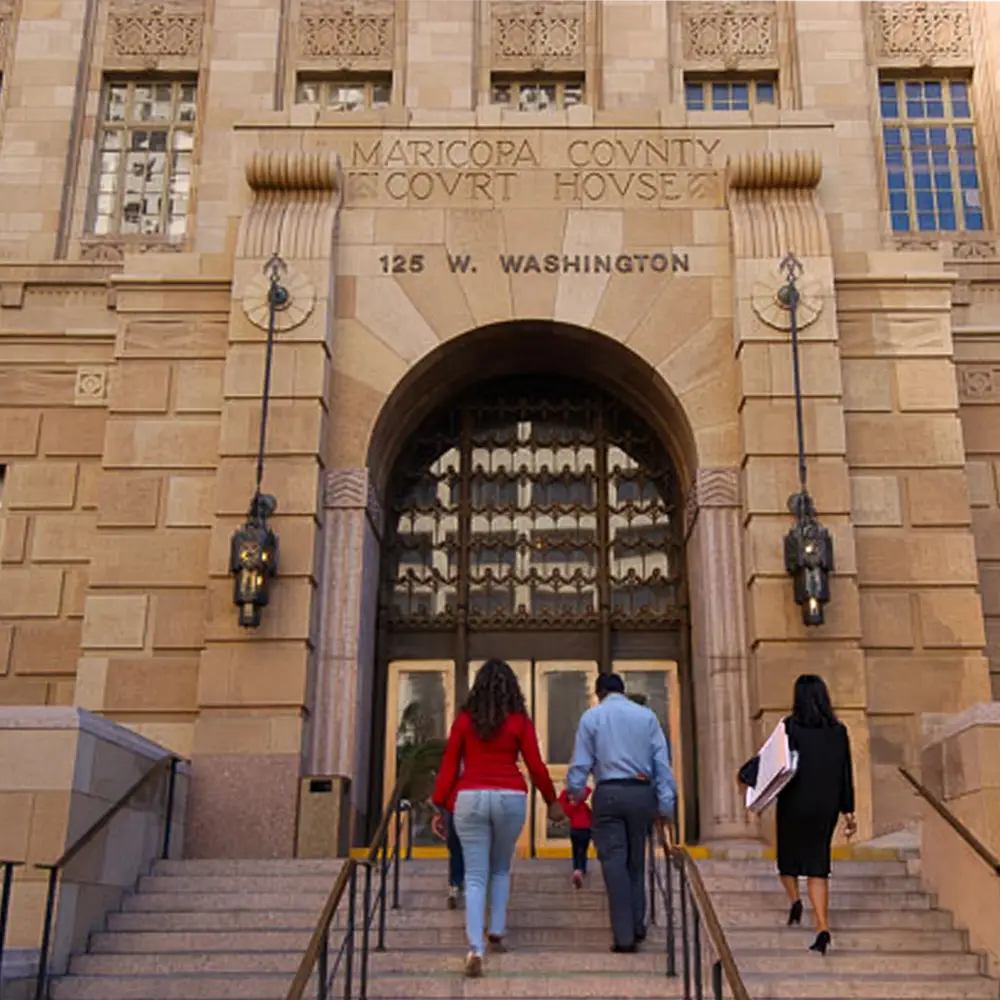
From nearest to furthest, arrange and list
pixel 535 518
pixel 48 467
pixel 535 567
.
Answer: pixel 535 567
pixel 535 518
pixel 48 467

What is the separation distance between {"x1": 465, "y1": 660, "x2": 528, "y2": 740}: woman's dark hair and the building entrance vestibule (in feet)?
24.5

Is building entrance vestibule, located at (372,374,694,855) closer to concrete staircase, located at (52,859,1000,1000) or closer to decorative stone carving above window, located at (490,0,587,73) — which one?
concrete staircase, located at (52,859,1000,1000)

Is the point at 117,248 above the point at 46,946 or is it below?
above

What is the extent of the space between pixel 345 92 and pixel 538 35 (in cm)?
320

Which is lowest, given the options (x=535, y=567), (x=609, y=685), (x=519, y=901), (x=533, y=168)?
(x=519, y=901)

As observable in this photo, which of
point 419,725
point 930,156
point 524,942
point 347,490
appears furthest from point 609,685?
point 930,156

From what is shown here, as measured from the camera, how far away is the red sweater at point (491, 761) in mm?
8477

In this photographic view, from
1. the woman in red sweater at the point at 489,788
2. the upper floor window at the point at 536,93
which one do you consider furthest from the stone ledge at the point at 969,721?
the upper floor window at the point at 536,93

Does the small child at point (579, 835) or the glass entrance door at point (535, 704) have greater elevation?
the glass entrance door at point (535, 704)

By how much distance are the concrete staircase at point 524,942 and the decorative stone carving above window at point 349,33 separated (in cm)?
1352

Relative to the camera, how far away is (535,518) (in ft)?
55.5

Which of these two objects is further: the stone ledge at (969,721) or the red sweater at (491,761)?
the stone ledge at (969,721)

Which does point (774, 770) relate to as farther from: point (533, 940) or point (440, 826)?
point (440, 826)

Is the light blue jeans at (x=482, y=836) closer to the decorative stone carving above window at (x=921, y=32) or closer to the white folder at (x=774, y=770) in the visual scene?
the white folder at (x=774, y=770)
